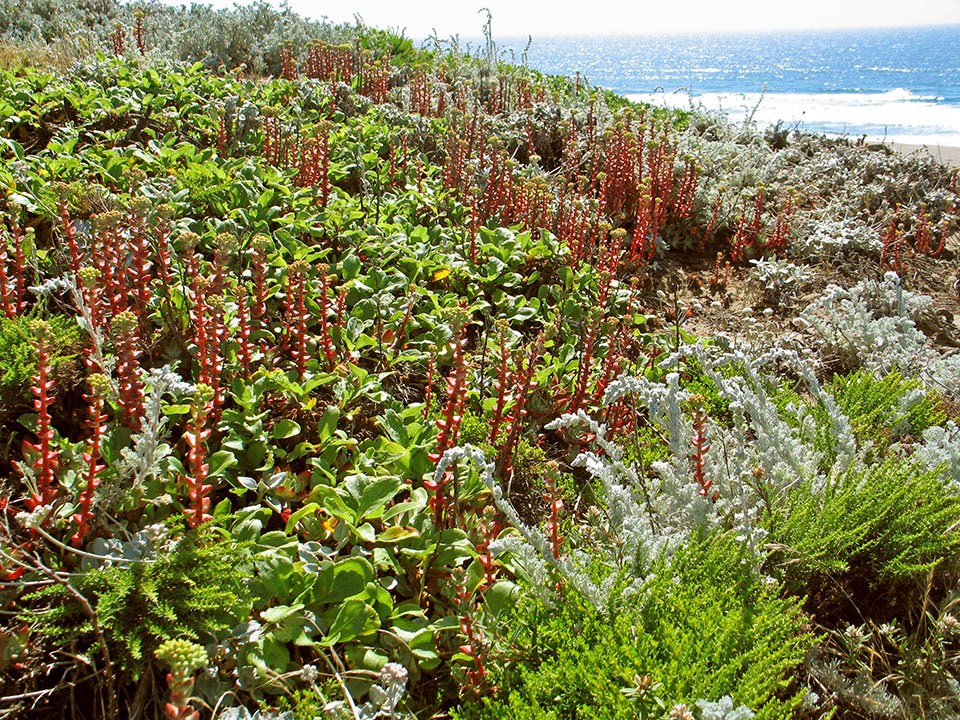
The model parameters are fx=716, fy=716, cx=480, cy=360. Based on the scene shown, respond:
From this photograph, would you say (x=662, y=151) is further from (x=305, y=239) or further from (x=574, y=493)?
(x=574, y=493)

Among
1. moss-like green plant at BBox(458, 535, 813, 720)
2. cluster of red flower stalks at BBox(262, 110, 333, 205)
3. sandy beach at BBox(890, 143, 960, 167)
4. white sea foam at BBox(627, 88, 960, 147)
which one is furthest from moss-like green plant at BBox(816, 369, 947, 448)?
white sea foam at BBox(627, 88, 960, 147)

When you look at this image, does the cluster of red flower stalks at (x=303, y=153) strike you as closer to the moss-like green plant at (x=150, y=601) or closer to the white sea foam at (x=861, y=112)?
the moss-like green plant at (x=150, y=601)

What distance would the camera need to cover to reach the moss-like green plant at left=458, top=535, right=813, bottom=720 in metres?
1.65

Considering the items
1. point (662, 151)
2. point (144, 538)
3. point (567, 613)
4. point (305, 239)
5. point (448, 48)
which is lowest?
point (567, 613)

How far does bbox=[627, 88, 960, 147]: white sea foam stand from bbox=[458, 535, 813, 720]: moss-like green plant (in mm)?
8068

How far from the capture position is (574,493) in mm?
2850

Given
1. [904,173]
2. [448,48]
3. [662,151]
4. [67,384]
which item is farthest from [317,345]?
[448,48]

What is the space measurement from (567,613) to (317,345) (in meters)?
1.68

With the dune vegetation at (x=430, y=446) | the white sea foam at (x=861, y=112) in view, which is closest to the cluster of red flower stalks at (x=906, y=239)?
the dune vegetation at (x=430, y=446)

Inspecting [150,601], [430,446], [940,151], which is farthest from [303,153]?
[940,151]

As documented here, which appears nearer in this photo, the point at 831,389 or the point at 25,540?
the point at 25,540

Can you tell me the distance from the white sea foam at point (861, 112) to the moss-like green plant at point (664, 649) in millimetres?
8068

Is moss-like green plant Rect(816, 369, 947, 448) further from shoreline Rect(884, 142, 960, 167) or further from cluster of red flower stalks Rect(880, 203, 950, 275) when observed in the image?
shoreline Rect(884, 142, 960, 167)

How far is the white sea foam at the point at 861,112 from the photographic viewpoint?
10234 mm
